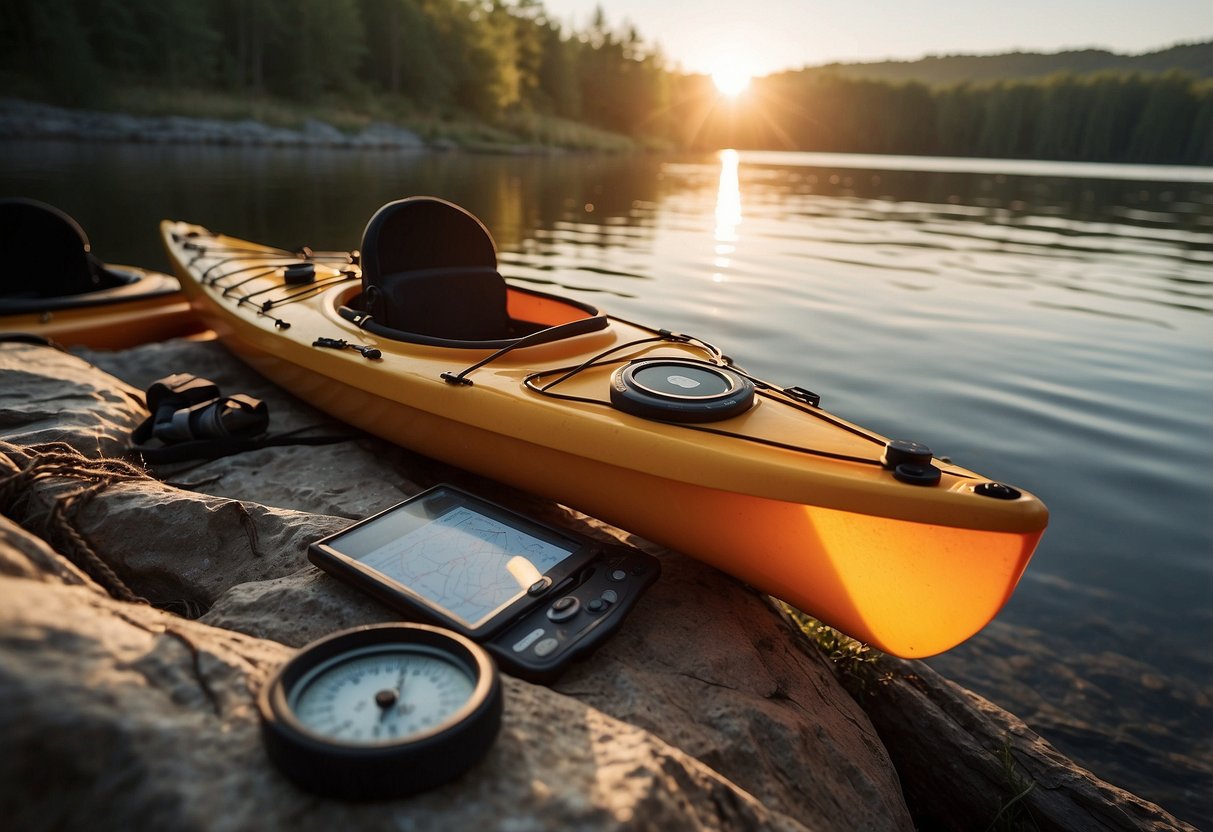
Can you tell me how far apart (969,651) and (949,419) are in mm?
2657

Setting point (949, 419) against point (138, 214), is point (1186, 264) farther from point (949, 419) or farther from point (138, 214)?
point (138, 214)

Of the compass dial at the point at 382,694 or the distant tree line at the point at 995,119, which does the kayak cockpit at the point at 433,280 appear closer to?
the compass dial at the point at 382,694

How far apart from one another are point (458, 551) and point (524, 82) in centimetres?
6560

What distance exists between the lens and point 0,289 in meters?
5.73

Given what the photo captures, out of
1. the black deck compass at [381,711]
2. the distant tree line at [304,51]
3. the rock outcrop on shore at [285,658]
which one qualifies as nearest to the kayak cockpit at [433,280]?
the rock outcrop on shore at [285,658]

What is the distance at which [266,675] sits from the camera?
5.04 ft

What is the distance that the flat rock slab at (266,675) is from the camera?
1.18 metres

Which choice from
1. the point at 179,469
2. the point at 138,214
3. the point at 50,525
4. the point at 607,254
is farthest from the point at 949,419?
the point at 138,214

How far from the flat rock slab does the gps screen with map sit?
16 centimetres

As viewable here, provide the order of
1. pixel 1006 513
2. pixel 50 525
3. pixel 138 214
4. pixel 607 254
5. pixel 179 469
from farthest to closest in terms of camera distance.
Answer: pixel 138 214 → pixel 607 254 → pixel 179 469 → pixel 50 525 → pixel 1006 513

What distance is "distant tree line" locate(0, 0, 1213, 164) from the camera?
36625 mm

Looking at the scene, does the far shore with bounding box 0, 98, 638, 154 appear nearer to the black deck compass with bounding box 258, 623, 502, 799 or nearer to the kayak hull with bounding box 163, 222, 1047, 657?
the kayak hull with bounding box 163, 222, 1047, 657

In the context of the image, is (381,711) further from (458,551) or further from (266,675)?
(458,551)

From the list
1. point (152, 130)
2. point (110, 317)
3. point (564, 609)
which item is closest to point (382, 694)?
point (564, 609)
